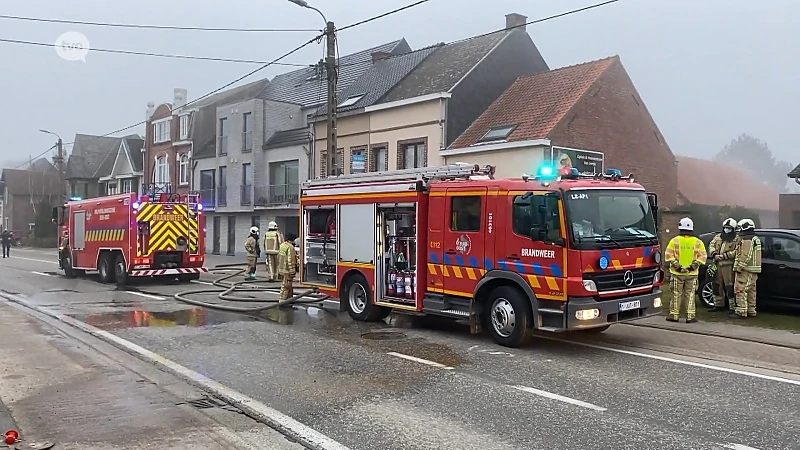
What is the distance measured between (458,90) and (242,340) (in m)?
17.3

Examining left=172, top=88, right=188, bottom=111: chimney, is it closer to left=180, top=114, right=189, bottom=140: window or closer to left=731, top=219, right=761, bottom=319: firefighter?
left=180, top=114, right=189, bottom=140: window

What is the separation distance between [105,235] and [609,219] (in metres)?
15.7

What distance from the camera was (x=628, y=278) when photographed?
375 inches

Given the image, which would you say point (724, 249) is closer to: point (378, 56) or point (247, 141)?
point (378, 56)

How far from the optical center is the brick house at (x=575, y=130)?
22.5m

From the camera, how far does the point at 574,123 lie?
23234mm

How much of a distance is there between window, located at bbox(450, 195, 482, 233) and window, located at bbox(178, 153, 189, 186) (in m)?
35.6

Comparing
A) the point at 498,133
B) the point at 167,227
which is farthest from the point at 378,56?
the point at 167,227

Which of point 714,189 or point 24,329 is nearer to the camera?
point 24,329

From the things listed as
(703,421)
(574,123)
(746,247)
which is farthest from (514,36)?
(703,421)

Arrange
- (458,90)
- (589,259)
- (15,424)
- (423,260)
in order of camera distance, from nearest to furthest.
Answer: (15,424), (589,259), (423,260), (458,90)

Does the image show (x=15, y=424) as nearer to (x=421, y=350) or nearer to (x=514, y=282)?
(x=421, y=350)

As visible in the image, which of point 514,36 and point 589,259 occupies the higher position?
point 514,36

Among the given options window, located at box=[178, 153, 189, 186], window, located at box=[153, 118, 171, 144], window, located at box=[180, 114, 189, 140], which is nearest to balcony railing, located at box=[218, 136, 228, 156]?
window, located at box=[178, 153, 189, 186]
